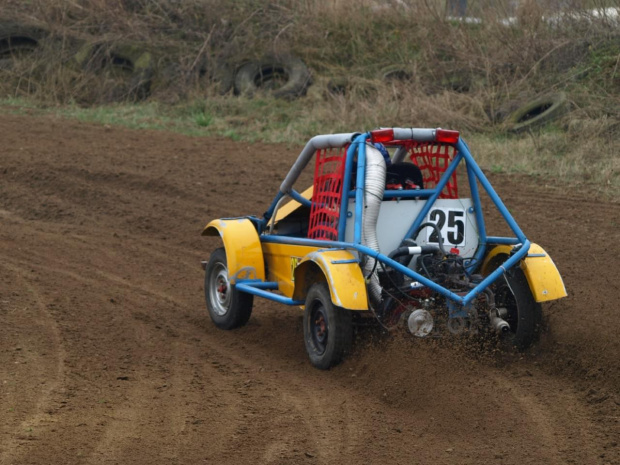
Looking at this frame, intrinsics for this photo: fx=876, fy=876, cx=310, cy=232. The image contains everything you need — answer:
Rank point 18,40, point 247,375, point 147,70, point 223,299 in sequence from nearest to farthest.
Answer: point 247,375, point 223,299, point 147,70, point 18,40

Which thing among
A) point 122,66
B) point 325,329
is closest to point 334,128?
point 122,66

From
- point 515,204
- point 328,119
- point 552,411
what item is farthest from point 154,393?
point 328,119

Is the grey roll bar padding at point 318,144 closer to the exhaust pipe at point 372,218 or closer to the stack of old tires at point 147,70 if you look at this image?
the exhaust pipe at point 372,218

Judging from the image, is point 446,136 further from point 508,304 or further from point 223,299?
point 223,299

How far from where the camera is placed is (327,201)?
21.9 ft

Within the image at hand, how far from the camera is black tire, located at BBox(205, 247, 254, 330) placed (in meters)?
7.50

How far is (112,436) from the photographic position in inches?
189

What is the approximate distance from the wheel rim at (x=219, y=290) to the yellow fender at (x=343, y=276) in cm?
156

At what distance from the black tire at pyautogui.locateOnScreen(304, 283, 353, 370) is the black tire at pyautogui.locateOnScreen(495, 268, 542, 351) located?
1.22 metres

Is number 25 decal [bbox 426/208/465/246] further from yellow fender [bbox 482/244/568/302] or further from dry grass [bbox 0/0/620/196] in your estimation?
dry grass [bbox 0/0/620/196]

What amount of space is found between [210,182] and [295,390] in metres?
7.56

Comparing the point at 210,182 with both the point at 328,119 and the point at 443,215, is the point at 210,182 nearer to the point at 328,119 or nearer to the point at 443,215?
the point at 328,119

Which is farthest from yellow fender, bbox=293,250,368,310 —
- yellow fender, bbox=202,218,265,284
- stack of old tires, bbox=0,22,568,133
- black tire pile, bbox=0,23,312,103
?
black tire pile, bbox=0,23,312,103

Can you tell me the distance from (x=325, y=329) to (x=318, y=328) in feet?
0.41
